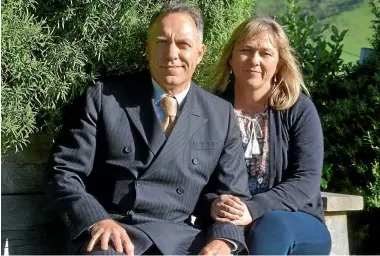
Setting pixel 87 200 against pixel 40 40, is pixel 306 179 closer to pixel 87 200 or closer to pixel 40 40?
pixel 87 200

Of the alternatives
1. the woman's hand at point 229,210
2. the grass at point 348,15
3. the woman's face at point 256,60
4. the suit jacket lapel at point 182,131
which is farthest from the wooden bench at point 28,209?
the grass at point 348,15

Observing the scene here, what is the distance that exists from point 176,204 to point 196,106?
0.43 m

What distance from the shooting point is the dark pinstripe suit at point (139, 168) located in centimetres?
293

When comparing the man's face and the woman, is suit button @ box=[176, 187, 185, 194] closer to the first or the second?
the woman

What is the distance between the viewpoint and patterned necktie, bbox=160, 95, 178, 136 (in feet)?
10.3

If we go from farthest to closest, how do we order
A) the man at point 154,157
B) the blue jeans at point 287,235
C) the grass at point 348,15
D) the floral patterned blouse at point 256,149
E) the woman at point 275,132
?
the grass at point 348,15 < the floral patterned blouse at point 256,149 < the woman at point 275,132 < the blue jeans at point 287,235 < the man at point 154,157

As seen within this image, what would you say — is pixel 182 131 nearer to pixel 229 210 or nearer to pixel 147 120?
pixel 147 120

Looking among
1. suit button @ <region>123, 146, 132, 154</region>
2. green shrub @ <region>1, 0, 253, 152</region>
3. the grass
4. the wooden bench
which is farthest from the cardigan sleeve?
the grass

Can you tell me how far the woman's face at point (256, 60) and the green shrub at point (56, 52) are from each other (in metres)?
0.47

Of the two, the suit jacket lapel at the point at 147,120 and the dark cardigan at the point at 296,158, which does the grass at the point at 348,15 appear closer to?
the dark cardigan at the point at 296,158

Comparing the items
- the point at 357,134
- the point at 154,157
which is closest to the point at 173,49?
the point at 154,157

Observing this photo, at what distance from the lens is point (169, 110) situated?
314 centimetres

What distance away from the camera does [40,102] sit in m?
3.11

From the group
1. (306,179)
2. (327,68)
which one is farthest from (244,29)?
(327,68)
